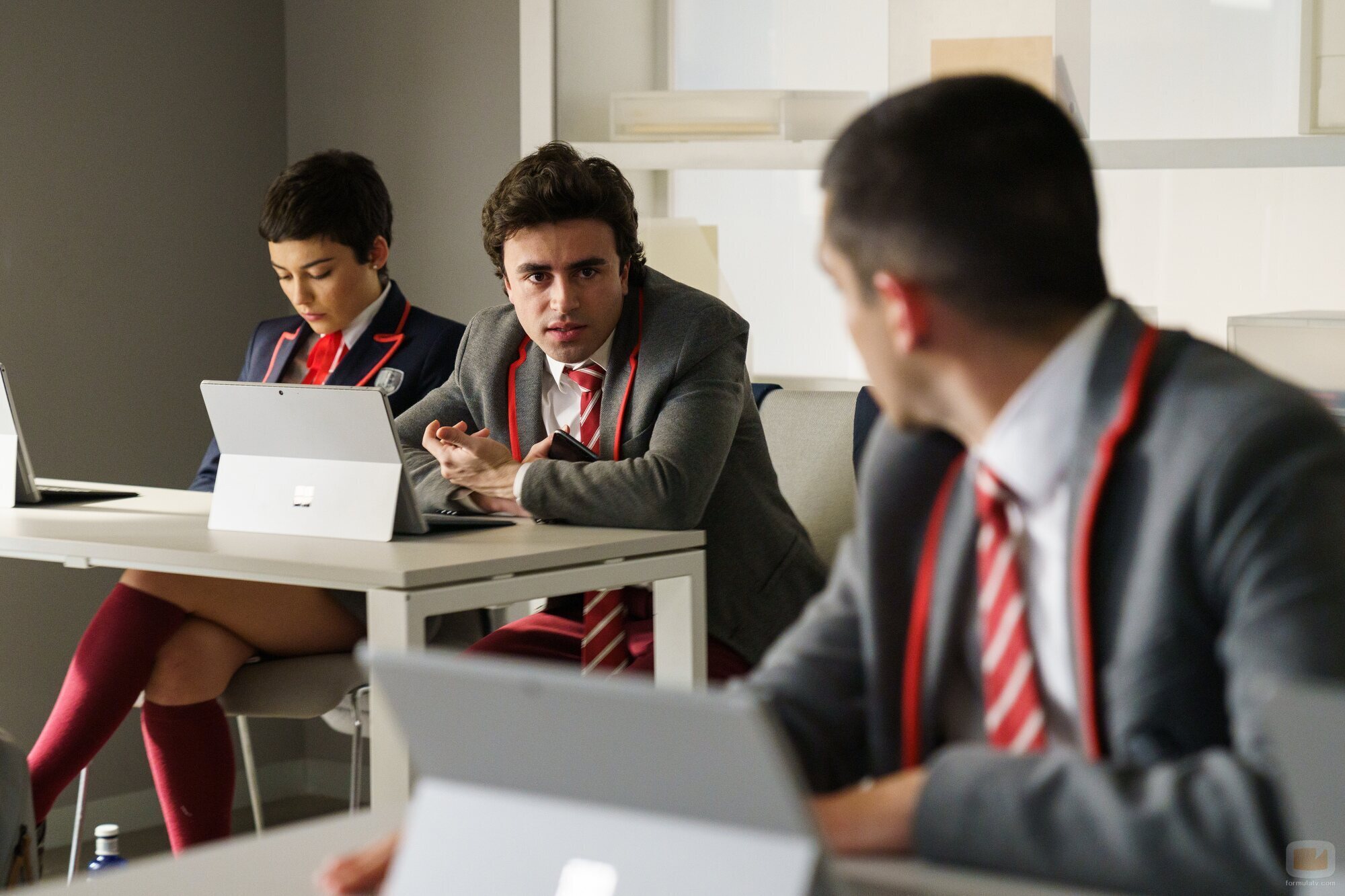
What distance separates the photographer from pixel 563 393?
2541 mm

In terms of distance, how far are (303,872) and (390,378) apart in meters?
2.07

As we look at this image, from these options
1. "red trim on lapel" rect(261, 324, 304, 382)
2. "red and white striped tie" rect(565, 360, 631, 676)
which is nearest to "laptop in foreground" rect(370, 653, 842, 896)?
"red and white striped tie" rect(565, 360, 631, 676)

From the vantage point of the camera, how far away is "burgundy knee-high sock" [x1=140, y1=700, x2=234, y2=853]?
2.47m

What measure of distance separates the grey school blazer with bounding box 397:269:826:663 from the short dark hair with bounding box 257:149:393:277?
1.70ft

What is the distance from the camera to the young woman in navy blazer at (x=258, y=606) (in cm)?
238

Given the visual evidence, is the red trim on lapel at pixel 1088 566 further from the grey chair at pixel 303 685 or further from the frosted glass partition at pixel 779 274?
the frosted glass partition at pixel 779 274

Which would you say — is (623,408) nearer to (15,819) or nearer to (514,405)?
(514,405)

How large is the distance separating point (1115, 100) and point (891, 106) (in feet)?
7.22

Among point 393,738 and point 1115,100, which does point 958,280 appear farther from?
point 1115,100

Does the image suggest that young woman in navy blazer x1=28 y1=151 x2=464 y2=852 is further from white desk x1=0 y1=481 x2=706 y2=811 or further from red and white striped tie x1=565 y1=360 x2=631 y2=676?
red and white striped tie x1=565 y1=360 x2=631 y2=676

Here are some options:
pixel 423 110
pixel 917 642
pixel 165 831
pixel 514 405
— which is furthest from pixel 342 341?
pixel 917 642

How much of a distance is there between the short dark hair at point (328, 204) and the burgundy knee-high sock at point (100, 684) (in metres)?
0.81

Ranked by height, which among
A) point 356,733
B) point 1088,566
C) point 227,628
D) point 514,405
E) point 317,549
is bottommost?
point 356,733

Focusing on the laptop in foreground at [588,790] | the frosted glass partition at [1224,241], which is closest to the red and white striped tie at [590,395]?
the frosted glass partition at [1224,241]
